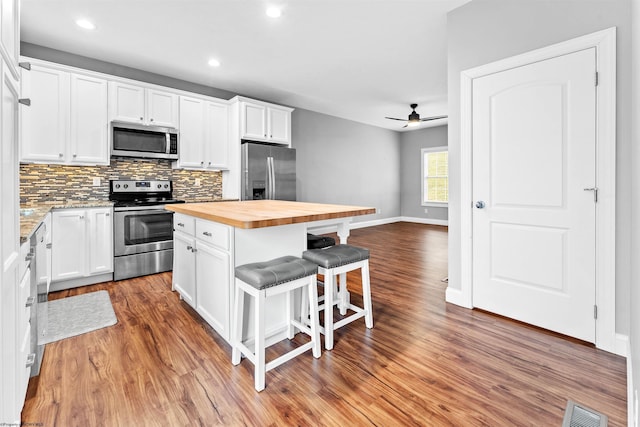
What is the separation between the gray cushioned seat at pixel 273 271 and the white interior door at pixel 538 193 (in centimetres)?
164

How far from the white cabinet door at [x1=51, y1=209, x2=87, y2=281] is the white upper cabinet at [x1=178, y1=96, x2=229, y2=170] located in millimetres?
1421

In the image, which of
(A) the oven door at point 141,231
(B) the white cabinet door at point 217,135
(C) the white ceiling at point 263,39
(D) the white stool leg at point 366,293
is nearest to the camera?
(D) the white stool leg at point 366,293

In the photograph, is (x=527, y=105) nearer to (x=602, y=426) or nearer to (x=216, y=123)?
(x=602, y=426)

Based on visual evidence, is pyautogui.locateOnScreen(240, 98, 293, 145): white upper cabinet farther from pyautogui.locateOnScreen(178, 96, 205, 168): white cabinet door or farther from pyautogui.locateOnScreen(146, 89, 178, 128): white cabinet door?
pyautogui.locateOnScreen(146, 89, 178, 128): white cabinet door

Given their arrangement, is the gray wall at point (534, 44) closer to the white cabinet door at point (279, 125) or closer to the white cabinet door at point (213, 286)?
the white cabinet door at point (213, 286)

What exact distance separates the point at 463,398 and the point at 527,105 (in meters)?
2.08

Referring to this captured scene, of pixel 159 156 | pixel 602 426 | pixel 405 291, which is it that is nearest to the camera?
pixel 602 426

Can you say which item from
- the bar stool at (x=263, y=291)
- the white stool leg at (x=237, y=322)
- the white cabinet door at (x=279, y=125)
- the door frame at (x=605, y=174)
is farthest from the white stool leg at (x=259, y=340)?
the white cabinet door at (x=279, y=125)

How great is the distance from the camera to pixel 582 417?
1.40m

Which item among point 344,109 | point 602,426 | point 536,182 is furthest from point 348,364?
point 344,109

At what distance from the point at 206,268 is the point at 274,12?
7.98 feet

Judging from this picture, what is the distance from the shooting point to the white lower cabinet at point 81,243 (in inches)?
124

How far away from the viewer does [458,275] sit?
276cm

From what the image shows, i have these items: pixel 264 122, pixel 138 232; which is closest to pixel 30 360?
pixel 138 232
